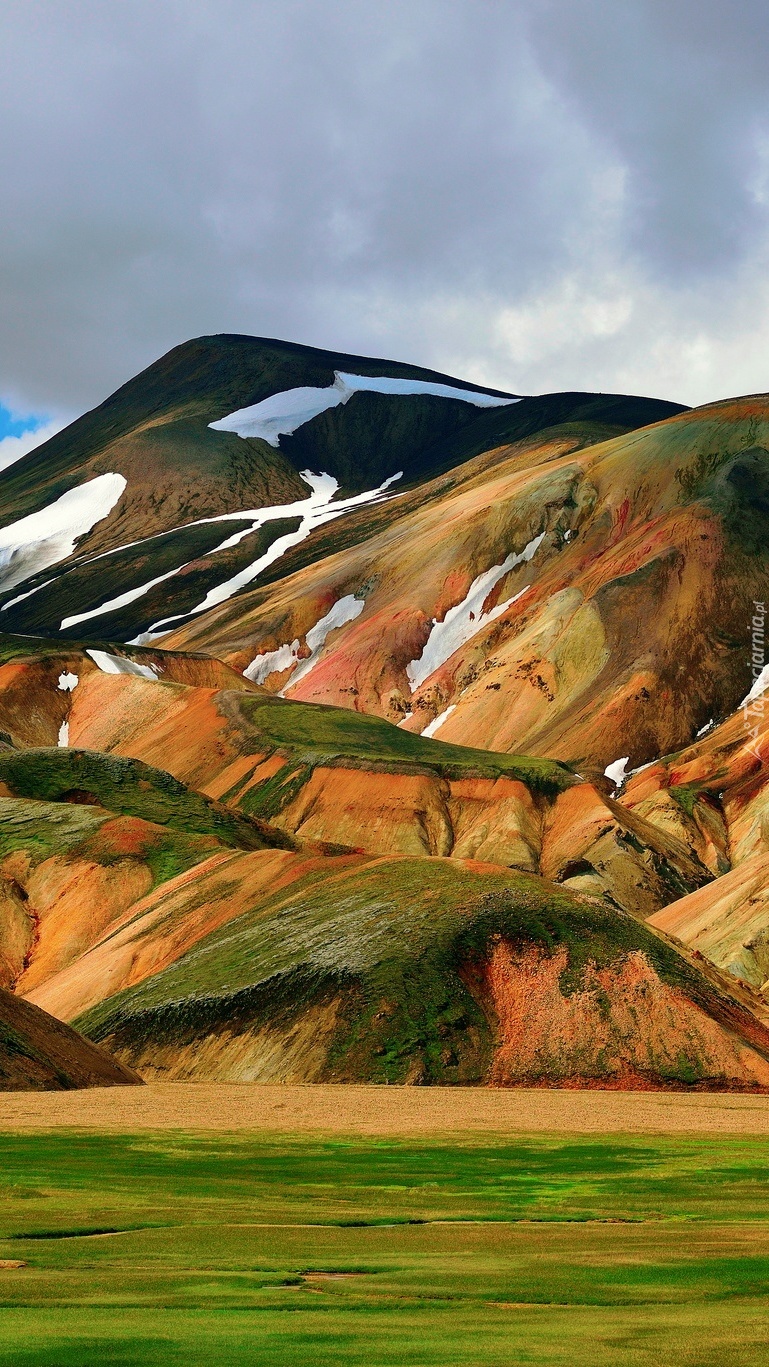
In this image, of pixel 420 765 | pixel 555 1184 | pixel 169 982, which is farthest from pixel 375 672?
pixel 555 1184

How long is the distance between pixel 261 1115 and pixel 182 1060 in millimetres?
15015

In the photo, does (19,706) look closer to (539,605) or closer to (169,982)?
(539,605)

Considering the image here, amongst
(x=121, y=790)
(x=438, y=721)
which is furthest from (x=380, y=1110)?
(x=438, y=721)

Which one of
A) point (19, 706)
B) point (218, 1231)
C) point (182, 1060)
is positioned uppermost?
point (19, 706)

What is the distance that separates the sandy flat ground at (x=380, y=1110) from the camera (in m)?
38.6

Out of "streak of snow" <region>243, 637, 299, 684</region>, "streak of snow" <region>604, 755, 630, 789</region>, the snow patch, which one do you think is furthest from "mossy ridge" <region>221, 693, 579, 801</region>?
"streak of snow" <region>243, 637, 299, 684</region>

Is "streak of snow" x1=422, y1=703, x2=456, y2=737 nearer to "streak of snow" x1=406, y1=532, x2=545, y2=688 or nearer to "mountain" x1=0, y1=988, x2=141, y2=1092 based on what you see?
"streak of snow" x1=406, y1=532, x2=545, y2=688

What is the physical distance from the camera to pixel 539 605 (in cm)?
16175

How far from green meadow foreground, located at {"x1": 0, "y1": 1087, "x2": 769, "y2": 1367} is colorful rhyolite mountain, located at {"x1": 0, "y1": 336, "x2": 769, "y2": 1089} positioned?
14292mm

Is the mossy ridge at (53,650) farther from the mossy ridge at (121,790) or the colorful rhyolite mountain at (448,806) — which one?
the mossy ridge at (121,790)

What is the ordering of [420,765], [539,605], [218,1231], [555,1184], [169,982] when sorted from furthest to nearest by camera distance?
[539,605]
[420,765]
[169,982]
[555,1184]
[218,1231]

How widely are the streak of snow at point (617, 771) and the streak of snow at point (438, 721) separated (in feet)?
69.3

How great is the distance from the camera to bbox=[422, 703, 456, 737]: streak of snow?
150500 millimetres

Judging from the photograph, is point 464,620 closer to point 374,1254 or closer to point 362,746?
point 362,746
